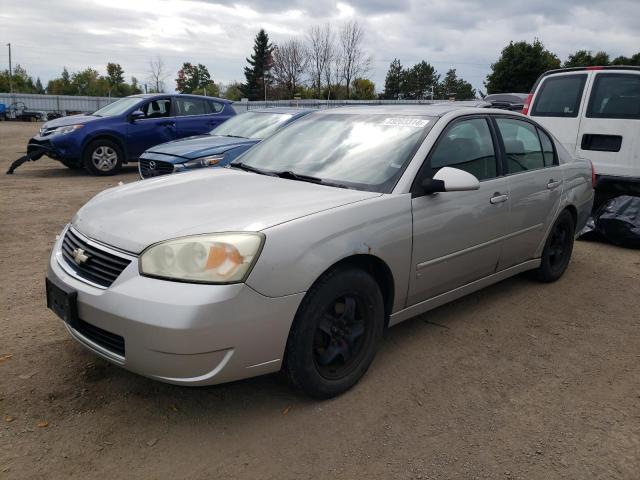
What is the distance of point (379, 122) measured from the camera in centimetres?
360

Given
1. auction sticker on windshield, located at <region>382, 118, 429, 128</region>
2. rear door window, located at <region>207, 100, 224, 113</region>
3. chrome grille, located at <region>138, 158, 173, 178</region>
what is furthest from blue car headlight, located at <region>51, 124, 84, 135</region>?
auction sticker on windshield, located at <region>382, 118, 429, 128</region>

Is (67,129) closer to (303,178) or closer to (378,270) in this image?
(303,178)

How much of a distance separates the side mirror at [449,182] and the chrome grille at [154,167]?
4781 mm

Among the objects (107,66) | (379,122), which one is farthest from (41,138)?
(107,66)

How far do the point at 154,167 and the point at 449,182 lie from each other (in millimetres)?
5254

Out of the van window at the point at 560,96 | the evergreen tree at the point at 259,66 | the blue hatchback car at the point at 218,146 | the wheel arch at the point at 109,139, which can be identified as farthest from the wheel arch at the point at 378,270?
the evergreen tree at the point at 259,66

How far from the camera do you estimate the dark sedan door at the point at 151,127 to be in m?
10.5

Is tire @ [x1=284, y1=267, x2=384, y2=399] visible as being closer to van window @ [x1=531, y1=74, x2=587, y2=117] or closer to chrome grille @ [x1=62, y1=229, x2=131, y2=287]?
chrome grille @ [x1=62, y1=229, x2=131, y2=287]

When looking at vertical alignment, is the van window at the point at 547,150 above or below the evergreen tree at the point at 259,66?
below

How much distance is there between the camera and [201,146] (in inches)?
292

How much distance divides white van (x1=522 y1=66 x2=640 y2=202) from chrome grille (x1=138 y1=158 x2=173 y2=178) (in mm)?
5092

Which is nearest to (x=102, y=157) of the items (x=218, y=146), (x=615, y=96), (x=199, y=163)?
(x=218, y=146)

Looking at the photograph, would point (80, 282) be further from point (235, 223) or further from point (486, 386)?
point (486, 386)

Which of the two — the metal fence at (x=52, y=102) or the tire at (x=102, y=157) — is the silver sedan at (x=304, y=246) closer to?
the tire at (x=102, y=157)
